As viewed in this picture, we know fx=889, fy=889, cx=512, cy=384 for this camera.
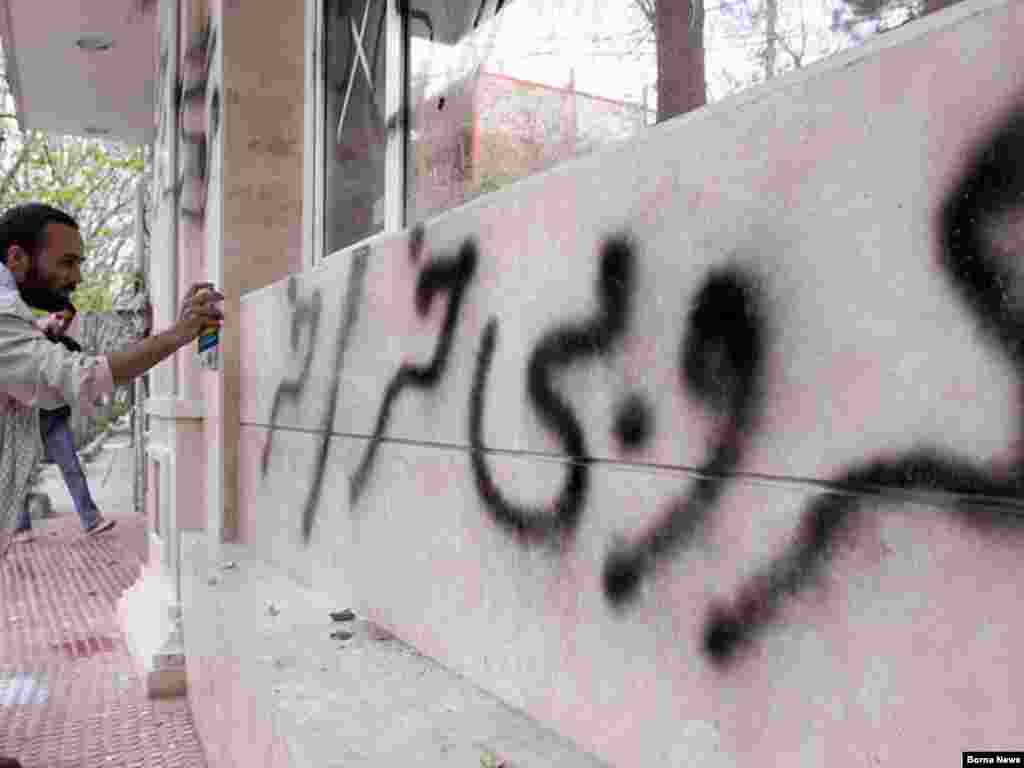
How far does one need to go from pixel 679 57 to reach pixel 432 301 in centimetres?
88

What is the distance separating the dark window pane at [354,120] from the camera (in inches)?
134

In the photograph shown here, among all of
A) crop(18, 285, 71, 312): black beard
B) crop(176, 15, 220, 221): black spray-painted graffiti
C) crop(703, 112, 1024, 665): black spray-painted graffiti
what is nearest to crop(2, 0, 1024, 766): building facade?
crop(703, 112, 1024, 665): black spray-painted graffiti

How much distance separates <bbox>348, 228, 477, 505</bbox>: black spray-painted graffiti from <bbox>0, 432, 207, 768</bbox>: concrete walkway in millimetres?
1710

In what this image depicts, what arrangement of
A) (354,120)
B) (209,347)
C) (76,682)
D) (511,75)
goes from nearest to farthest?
(511,75), (209,347), (354,120), (76,682)

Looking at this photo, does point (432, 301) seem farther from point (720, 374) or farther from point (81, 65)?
point (81, 65)

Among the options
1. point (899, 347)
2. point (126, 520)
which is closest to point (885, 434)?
point (899, 347)

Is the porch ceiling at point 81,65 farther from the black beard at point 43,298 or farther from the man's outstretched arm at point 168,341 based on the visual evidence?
the man's outstretched arm at point 168,341

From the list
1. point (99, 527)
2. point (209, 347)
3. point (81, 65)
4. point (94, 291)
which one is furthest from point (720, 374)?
point (94, 291)

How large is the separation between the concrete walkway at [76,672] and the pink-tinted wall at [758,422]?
5.97 ft

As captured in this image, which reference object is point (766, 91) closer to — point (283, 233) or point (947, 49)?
point (947, 49)

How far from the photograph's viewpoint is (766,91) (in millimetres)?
1304

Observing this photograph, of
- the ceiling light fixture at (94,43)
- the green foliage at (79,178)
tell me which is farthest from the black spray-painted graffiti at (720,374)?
the green foliage at (79,178)

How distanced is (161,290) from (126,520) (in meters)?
3.70

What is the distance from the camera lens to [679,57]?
5.67 feet
